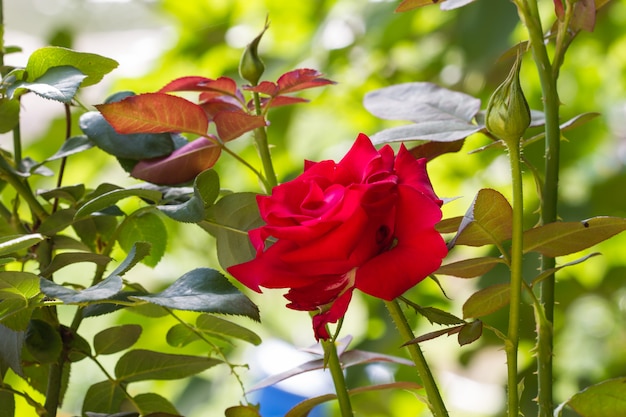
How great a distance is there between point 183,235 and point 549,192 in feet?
2.18

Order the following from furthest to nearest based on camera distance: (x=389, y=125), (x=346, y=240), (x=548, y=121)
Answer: (x=389, y=125) → (x=548, y=121) → (x=346, y=240)

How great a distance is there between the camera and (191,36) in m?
0.93

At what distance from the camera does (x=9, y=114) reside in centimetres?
32

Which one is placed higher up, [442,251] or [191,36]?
[191,36]

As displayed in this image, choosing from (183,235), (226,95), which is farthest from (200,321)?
(183,235)

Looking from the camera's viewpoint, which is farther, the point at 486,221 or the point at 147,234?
the point at 147,234

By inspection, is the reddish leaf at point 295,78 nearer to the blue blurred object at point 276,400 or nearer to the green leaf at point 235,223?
the green leaf at point 235,223

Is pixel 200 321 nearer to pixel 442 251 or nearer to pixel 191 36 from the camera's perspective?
pixel 442 251

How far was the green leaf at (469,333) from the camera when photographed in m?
0.25

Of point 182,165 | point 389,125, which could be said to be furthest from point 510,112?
point 389,125

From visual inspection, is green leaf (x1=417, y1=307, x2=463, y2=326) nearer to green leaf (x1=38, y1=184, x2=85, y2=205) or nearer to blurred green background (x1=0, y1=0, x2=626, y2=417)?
green leaf (x1=38, y1=184, x2=85, y2=205)

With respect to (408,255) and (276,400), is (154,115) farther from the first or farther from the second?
(276,400)

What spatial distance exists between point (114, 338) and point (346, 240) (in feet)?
0.55

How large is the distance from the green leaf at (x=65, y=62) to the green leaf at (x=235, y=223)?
0.07 meters
